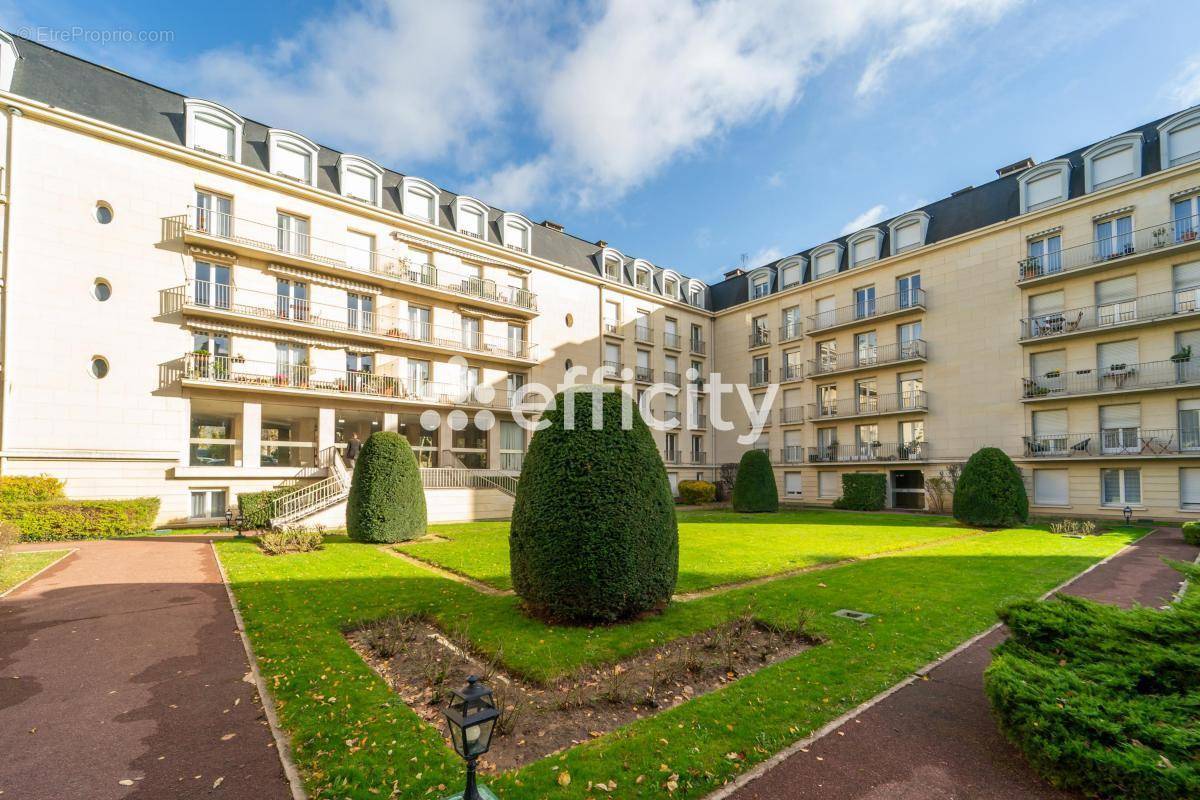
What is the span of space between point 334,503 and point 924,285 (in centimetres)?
2906

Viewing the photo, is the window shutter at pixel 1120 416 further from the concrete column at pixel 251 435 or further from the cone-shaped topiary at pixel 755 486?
the concrete column at pixel 251 435

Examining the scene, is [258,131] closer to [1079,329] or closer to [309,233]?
[309,233]

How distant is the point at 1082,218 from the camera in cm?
2261

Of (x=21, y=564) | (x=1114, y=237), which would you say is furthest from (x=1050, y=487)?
(x=21, y=564)

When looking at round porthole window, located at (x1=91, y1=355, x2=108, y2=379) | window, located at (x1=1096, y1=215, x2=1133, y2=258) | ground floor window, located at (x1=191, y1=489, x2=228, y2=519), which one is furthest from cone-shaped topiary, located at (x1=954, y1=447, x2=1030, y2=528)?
round porthole window, located at (x1=91, y1=355, x2=108, y2=379)

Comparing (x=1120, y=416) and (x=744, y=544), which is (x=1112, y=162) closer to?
(x=1120, y=416)

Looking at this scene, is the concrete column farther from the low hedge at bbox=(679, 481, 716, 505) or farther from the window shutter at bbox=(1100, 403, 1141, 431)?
the window shutter at bbox=(1100, 403, 1141, 431)

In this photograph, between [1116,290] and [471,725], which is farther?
[1116,290]

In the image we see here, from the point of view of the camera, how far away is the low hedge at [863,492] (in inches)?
1069

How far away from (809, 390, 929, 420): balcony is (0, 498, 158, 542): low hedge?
30.9 meters

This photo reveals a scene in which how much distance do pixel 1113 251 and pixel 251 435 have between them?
117ft

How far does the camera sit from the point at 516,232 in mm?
29078

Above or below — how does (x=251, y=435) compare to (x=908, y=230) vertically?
below

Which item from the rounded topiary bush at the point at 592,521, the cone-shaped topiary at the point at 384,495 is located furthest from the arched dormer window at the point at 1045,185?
the cone-shaped topiary at the point at 384,495
